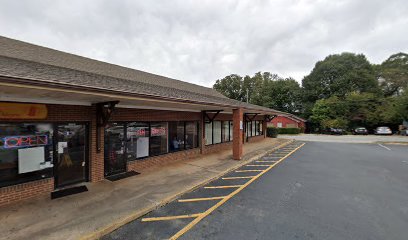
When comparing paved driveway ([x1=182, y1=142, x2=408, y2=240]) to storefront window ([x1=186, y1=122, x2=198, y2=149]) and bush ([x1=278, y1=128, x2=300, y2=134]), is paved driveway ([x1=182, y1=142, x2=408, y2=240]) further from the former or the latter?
bush ([x1=278, y1=128, x2=300, y2=134])

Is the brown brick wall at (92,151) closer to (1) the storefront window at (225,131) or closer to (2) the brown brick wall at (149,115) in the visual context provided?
(2) the brown brick wall at (149,115)

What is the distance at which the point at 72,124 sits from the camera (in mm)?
6520

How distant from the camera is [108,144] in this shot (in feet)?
24.7

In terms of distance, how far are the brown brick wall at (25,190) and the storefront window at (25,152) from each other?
14 cm

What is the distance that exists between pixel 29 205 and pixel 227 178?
6.20m

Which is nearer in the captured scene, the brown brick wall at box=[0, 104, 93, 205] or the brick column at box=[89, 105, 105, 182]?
the brown brick wall at box=[0, 104, 93, 205]

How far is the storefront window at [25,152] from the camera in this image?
5246 millimetres

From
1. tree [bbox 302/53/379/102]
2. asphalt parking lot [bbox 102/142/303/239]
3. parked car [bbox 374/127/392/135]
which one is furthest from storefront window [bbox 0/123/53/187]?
tree [bbox 302/53/379/102]

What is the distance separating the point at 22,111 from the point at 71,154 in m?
1.88

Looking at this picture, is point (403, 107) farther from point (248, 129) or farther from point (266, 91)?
point (266, 91)

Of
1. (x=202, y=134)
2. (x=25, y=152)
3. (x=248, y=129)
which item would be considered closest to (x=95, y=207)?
(x=25, y=152)

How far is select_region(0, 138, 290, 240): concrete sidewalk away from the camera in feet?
13.2

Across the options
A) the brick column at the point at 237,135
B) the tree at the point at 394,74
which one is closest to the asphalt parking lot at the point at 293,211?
the brick column at the point at 237,135

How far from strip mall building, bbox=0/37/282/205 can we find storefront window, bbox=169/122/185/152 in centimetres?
5
